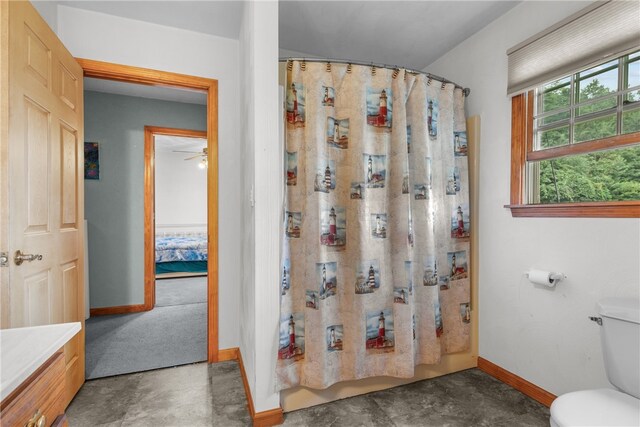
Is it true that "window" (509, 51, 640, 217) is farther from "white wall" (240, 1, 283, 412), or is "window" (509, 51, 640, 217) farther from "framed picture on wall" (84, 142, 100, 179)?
"framed picture on wall" (84, 142, 100, 179)

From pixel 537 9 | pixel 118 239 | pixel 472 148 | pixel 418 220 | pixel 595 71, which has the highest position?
pixel 537 9

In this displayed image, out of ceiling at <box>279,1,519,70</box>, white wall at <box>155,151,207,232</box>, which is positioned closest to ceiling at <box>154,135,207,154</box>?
white wall at <box>155,151,207,232</box>

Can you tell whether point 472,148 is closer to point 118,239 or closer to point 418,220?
point 418,220

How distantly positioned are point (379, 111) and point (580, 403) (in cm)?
171

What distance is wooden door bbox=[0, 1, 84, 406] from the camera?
4.50ft

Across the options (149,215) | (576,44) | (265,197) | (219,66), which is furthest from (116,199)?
(576,44)

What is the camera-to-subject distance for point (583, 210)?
169 centimetres

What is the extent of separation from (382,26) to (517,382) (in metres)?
2.65

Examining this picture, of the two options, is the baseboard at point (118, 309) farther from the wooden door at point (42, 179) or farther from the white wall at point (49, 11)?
the white wall at point (49, 11)

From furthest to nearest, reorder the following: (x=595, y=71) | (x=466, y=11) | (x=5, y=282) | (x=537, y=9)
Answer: (x=466, y=11), (x=537, y=9), (x=595, y=71), (x=5, y=282)

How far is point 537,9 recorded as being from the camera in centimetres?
194

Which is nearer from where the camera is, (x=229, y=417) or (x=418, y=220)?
(x=229, y=417)

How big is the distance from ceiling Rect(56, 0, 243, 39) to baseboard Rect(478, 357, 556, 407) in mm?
3060

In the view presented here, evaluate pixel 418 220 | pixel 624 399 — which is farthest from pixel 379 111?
pixel 624 399
